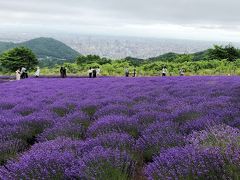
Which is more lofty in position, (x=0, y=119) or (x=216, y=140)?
(x=216, y=140)

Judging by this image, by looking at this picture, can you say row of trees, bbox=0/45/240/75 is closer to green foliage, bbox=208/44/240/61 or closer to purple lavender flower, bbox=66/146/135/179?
green foliage, bbox=208/44/240/61

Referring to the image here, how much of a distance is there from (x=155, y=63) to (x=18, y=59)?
102 feet

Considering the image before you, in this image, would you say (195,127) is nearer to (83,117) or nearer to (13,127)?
(83,117)

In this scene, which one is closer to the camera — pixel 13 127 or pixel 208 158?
pixel 208 158

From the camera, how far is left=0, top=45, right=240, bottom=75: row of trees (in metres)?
36.8

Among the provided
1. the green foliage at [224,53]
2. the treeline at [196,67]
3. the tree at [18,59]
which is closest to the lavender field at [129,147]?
the treeline at [196,67]

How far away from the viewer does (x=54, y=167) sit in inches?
136

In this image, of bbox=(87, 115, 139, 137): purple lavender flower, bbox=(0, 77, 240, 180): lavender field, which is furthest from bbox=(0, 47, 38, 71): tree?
bbox=(87, 115, 139, 137): purple lavender flower

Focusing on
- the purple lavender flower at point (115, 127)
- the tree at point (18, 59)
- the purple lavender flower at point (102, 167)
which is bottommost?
the tree at point (18, 59)

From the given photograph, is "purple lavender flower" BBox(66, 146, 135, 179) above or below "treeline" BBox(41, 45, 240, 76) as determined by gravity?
above

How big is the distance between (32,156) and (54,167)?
35 centimetres

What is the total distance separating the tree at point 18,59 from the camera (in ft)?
215

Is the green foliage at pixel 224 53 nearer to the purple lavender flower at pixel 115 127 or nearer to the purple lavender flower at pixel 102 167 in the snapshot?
the purple lavender flower at pixel 115 127

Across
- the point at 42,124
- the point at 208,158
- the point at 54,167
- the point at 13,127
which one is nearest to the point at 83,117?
the point at 42,124
